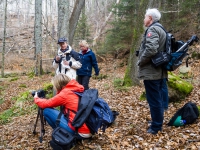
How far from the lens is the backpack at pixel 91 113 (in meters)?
3.67

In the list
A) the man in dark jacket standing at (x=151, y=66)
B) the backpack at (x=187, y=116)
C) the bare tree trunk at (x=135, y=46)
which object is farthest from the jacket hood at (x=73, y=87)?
the bare tree trunk at (x=135, y=46)

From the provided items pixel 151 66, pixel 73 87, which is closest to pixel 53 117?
pixel 73 87

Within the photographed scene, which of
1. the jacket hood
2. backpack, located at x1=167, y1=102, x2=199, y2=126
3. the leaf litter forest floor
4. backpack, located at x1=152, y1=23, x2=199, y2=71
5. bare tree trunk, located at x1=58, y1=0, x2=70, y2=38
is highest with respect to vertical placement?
bare tree trunk, located at x1=58, y1=0, x2=70, y2=38

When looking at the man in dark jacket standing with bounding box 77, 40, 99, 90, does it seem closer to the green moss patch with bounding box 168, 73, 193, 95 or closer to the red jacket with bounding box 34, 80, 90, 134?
the green moss patch with bounding box 168, 73, 193, 95

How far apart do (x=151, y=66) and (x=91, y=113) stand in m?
1.34

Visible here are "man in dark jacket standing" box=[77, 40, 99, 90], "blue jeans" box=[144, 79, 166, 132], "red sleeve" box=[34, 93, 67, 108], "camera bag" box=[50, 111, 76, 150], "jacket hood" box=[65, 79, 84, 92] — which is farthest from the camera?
"man in dark jacket standing" box=[77, 40, 99, 90]

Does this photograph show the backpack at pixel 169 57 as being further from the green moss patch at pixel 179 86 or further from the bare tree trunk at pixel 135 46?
the bare tree trunk at pixel 135 46

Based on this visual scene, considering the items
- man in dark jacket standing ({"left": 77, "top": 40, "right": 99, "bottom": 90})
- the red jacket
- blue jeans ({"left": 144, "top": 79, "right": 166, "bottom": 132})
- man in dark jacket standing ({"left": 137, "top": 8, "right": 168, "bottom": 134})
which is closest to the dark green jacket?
man in dark jacket standing ({"left": 137, "top": 8, "right": 168, "bottom": 134})

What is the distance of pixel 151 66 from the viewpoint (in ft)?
13.1

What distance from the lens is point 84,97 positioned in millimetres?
3783

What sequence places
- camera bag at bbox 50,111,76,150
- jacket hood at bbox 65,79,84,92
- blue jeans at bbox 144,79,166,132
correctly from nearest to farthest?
1. camera bag at bbox 50,111,76,150
2. jacket hood at bbox 65,79,84,92
3. blue jeans at bbox 144,79,166,132

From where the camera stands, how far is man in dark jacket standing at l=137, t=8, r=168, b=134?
12.5 ft

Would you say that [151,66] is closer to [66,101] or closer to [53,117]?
[66,101]

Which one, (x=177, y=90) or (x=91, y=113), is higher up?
(x=91, y=113)
